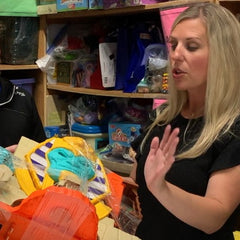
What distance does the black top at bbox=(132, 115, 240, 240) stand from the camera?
3.44 ft

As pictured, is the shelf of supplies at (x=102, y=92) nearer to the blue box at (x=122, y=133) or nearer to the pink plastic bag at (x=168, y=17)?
the blue box at (x=122, y=133)

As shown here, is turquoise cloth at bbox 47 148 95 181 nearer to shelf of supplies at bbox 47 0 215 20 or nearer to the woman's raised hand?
the woman's raised hand

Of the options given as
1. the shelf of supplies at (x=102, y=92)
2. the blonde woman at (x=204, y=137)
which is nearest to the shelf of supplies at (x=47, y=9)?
the shelf of supplies at (x=102, y=92)

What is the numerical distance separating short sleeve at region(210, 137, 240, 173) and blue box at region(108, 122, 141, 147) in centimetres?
107

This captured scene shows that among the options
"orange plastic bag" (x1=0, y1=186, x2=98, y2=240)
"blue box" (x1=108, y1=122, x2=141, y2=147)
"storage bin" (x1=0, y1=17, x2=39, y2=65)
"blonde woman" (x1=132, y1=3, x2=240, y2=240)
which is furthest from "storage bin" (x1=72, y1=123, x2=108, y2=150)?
"orange plastic bag" (x1=0, y1=186, x2=98, y2=240)

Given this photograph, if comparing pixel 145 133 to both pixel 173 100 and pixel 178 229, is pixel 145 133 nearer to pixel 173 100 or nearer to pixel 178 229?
pixel 173 100

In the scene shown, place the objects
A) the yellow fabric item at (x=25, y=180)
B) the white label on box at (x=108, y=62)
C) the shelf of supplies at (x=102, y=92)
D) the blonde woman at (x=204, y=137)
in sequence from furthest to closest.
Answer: the white label on box at (x=108, y=62)
the shelf of supplies at (x=102, y=92)
the blonde woman at (x=204, y=137)
the yellow fabric item at (x=25, y=180)

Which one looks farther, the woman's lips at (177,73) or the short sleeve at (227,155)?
the woman's lips at (177,73)

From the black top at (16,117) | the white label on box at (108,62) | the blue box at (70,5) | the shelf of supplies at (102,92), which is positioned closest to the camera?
the black top at (16,117)

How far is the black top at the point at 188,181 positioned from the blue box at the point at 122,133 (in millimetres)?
875

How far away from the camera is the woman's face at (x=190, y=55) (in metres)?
1.16

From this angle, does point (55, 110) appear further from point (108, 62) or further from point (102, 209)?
point (102, 209)

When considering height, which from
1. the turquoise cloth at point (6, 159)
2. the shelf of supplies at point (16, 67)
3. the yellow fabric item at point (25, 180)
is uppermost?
the shelf of supplies at point (16, 67)

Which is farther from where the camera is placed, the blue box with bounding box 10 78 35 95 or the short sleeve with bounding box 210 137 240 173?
the blue box with bounding box 10 78 35 95
